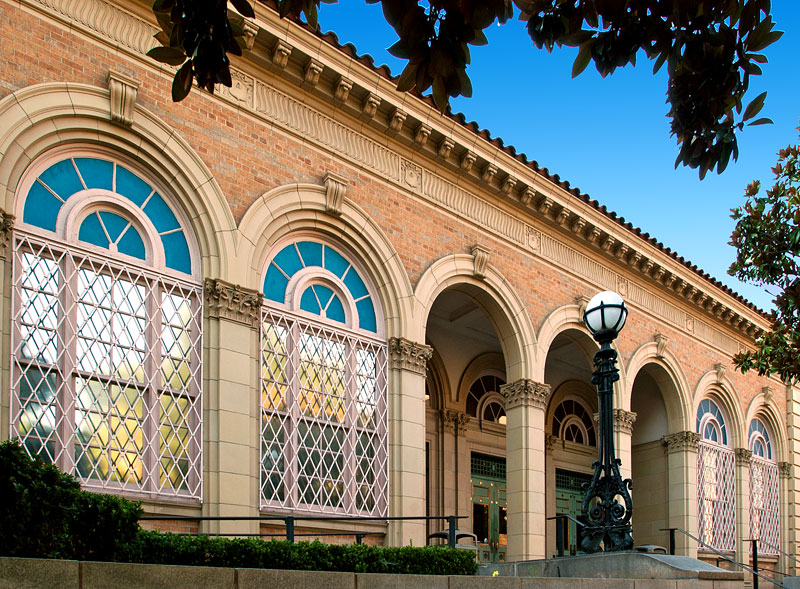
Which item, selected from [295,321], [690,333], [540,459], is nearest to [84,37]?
[295,321]

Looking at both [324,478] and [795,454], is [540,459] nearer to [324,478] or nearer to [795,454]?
[324,478]

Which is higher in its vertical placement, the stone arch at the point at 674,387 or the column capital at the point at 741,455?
the stone arch at the point at 674,387

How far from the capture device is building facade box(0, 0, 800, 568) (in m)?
13.1

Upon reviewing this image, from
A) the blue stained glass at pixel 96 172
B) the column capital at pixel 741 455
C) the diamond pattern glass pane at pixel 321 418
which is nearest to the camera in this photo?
the blue stained glass at pixel 96 172

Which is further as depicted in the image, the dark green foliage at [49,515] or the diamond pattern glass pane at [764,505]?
the diamond pattern glass pane at [764,505]

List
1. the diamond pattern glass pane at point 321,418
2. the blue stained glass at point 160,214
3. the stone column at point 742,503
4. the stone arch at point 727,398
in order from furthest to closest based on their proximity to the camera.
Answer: the stone column at point 742,503
the stone arch at point 727,398
the diamond pattern glass pane at point 321,418
the blue stained glass at point 160,214

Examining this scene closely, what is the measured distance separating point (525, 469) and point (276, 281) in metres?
7.26

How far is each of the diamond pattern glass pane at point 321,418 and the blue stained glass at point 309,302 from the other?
0.31 metres

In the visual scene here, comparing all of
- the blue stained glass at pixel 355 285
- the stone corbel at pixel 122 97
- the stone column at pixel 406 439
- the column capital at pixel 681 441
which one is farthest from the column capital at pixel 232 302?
the column capital at pixel 681 441

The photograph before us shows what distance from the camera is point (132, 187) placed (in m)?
14.3

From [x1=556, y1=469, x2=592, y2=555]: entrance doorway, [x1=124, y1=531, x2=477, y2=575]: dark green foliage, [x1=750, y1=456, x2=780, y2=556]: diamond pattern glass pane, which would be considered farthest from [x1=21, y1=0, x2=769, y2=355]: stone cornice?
[x1=124, y1=531, x2=477, y2=575]: dark green foliage

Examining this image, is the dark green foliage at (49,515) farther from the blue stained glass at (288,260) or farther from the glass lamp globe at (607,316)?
the blue stained glass at (288,260)

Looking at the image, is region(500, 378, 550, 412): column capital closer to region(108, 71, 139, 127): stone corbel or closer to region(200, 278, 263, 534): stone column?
region(200, 278, 263, 534): stone column

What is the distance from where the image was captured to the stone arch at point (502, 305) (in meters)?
19.3
